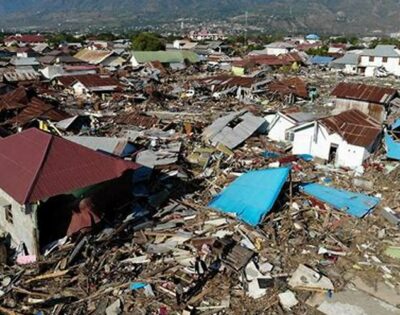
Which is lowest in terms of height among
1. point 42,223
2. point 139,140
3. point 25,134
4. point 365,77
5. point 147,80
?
point 365,77

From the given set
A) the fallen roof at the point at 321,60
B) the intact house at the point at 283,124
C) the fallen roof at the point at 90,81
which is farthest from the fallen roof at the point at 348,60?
the intact house at the point at 283,124

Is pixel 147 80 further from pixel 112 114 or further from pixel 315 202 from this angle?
pixel 315 202

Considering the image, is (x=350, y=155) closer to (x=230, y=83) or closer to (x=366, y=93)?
(x=366, y=93)

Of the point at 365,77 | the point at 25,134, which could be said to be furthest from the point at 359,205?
the point at 365,77

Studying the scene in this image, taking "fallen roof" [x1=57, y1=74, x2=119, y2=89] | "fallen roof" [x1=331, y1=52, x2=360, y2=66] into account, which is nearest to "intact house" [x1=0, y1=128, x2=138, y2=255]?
"fallen roof" [x1=57, y1=74, x2=119, y2=89]

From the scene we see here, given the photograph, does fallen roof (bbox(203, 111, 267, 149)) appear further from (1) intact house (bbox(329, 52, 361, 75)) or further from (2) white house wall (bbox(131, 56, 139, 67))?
(1) intact house (bbox(329, 52, 361, 75))

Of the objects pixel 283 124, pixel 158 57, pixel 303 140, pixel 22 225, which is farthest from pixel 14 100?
pixel 158 57

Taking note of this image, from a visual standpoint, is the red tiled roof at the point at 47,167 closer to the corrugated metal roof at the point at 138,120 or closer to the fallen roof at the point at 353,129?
the fallen roof at the point at 353,129
